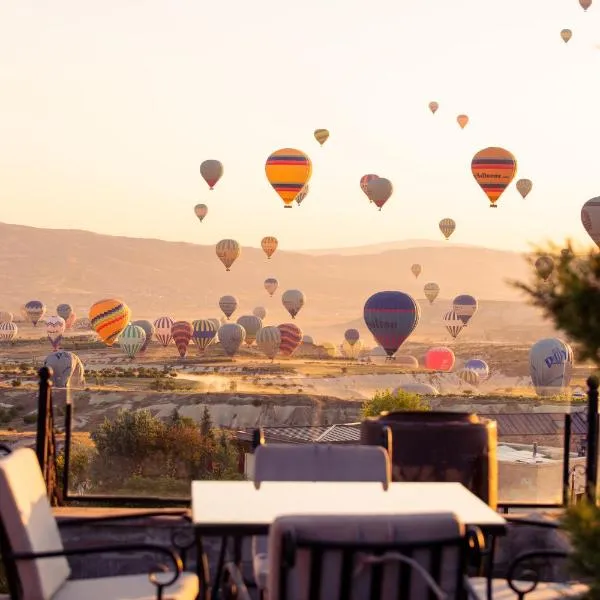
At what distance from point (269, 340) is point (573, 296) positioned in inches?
3919

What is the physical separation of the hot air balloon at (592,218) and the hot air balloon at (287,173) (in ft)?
51.7

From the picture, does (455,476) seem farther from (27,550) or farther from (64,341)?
(64,341)

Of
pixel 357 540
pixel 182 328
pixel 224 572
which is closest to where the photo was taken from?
pixel 357 540

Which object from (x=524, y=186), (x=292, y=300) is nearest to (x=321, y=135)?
(x=524, y=186)

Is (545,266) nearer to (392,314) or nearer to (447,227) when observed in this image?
(392,314)

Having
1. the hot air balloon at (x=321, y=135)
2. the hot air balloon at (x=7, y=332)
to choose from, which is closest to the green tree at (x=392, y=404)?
the hot air balloon at (x=321, y=135)

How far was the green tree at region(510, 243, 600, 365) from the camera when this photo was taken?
10.2 feet

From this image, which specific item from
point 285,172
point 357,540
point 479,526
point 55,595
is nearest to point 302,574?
point 357,540

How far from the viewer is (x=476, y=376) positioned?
93562 millimetres

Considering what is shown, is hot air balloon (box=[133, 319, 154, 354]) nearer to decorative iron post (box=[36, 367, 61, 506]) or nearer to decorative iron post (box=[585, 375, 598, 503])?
decorative iron post (box=[36, 367, 61, 506])

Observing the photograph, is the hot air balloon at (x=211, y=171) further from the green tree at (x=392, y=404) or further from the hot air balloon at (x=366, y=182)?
the green tree at (x=392, y=404)

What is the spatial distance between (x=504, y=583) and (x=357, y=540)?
192cm

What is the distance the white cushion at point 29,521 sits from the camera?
4.73 m

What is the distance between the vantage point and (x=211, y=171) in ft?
299
